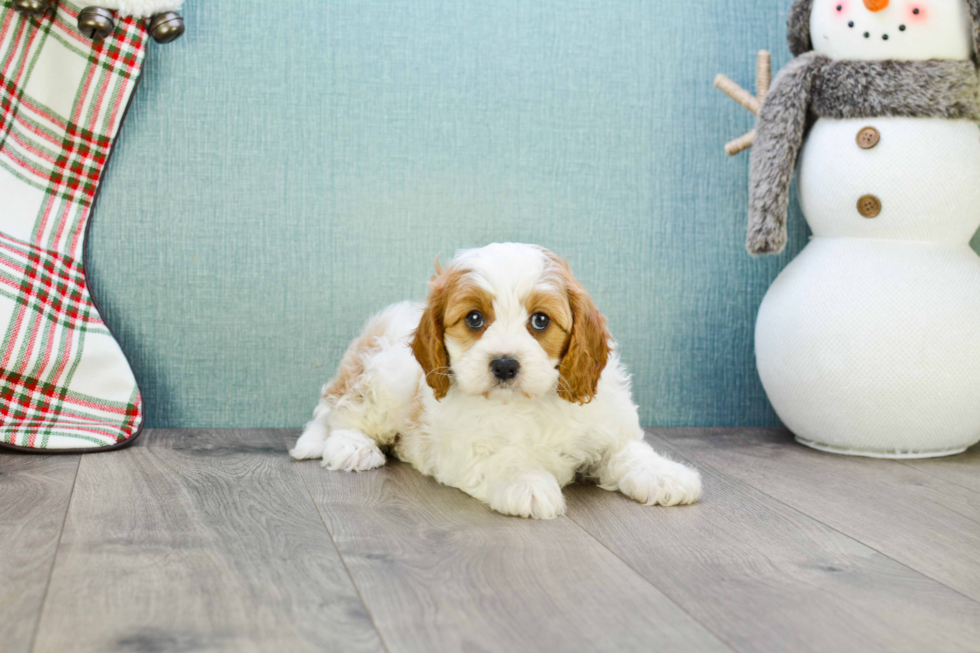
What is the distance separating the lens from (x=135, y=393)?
217 cm

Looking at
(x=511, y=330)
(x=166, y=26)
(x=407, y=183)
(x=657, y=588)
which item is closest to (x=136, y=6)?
(x=166, y=26)

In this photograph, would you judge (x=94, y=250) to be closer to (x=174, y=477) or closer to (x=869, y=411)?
(x=174, y=477)

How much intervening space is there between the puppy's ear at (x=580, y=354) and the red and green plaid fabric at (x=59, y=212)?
1135 mm

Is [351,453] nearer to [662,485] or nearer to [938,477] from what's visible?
[662,485]

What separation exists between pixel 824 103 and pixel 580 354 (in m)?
1.04

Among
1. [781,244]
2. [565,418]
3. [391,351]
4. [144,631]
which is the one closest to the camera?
[144,631]

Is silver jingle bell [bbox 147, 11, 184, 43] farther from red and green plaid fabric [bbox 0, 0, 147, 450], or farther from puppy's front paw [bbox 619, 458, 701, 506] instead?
puppy's front paw [bbox 619, 458, 701, 506]

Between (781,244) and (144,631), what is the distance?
69.1 inches

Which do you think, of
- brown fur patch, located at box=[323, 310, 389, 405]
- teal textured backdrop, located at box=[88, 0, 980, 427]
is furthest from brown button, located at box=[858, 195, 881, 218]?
brown fur patch, located at box=[323, 310, 389, 405]

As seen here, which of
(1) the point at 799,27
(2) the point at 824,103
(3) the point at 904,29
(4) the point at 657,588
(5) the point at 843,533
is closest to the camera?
(4) the point at 657,588

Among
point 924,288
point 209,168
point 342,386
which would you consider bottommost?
point 342,386

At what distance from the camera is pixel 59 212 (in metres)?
2.16

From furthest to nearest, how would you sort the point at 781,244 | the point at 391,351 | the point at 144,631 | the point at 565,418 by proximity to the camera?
1. the point at 781,244
2. the point at 391,351
3. the point at 565,418
4. the point at 144,631

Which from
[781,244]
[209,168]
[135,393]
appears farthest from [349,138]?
[781,244]
